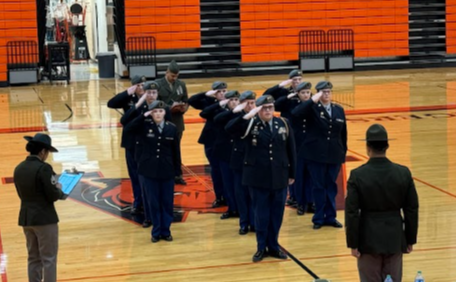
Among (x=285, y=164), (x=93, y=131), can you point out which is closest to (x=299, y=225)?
(x=285, y=164)

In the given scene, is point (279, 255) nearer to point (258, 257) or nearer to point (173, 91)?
point (258, 257)

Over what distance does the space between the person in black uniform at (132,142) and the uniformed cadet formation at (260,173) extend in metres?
0.02

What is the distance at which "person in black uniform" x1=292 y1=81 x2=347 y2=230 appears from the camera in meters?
10.3

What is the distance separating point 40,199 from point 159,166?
2.23 metres

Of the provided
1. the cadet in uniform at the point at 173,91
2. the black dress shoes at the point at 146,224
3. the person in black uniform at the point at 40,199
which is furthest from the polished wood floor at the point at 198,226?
the cadet in uniform at the point at 173,91

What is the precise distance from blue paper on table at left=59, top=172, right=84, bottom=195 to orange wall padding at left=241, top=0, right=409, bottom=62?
1931 centimetres

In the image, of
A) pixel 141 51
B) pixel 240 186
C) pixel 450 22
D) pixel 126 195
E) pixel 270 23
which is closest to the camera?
pixel 240 186

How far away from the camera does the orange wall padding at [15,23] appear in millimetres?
25750

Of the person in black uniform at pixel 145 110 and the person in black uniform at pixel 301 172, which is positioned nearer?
the person in black uniform at pixel 145 110

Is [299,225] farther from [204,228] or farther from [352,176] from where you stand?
[352,176]

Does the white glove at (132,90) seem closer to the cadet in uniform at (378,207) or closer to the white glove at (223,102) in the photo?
the white glove at (223,102)

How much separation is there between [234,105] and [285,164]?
1.47 meters

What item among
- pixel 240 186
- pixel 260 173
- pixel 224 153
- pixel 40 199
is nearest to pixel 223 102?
pixel 224 153

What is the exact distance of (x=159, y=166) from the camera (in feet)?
32.3
